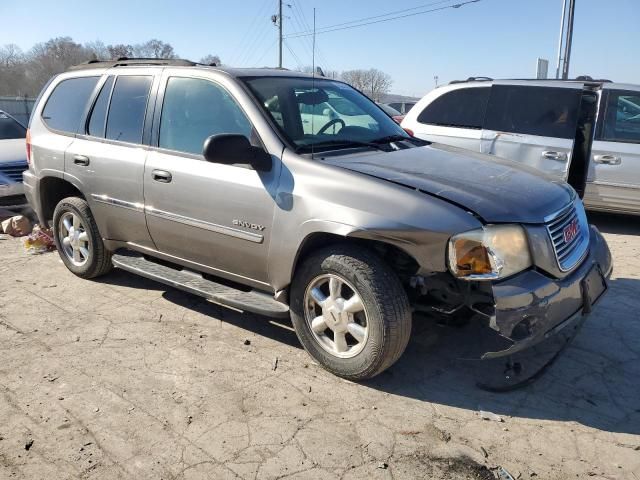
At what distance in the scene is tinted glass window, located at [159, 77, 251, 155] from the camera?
3762mm

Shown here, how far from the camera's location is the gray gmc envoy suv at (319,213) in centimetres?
293

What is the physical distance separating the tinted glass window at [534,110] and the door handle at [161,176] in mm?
4691

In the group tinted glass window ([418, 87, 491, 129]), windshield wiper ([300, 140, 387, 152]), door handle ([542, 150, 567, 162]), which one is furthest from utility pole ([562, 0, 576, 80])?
windshield wiper ([300, 140, 387, 152])

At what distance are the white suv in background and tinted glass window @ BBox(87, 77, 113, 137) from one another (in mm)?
4463

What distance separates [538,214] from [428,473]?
1496mm

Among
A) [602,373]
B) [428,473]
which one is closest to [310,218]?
[428,473]

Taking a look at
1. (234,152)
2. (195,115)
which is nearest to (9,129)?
(195,115)

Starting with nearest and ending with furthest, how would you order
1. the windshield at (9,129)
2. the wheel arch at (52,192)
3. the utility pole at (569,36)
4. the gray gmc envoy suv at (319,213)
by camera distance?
1. the gray gmc envoy suv at (319,213)
2. the wheel arch at (52,192)
3. the windshield at (9,129)
4. the utility pole at (569,36)

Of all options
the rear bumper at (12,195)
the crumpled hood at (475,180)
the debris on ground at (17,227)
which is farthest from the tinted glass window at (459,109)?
the rear bumper at (12,195)

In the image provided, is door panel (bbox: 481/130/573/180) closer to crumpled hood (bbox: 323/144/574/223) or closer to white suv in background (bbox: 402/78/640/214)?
white suv in background (bbox: 402/78/640/214)

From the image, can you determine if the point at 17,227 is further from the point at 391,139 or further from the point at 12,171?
the point at 391,139

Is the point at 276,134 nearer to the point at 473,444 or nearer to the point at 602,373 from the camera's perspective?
the point at 473,444

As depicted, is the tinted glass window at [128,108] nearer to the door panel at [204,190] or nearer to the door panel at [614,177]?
the door panel at [204,190]

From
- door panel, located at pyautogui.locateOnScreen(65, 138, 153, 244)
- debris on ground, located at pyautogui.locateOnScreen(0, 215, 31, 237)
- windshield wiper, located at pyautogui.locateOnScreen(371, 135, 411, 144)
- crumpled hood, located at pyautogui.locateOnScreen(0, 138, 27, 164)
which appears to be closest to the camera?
windshield wiper, located at pyautogui.locateOnScreen(371, 135, 411, 144)
